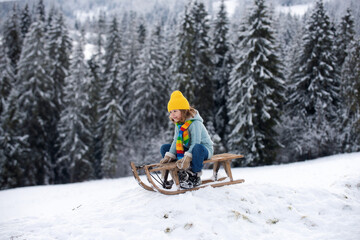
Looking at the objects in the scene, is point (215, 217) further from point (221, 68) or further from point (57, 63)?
point (57, 63)

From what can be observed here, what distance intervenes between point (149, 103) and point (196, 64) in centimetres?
650

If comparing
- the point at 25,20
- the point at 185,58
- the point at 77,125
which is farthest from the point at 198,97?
the point at 25,20

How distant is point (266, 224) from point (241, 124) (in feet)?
47.4

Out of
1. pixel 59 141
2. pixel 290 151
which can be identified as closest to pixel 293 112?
pixel 290 151

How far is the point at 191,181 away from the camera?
5.16 metres

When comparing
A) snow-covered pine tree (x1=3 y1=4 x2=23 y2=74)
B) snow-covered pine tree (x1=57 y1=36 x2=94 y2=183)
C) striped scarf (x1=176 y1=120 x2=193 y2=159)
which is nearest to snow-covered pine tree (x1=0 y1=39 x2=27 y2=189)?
snow-covered pine tree (x1=57 y1=36 x2=94 y2=183)

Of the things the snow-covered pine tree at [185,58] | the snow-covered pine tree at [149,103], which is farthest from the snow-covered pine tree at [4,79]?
the snow-covered pine tree at [185,58]

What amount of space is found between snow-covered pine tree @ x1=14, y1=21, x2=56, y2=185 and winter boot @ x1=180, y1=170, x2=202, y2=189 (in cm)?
2048

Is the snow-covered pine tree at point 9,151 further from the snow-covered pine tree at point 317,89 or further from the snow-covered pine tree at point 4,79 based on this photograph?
the snow-covered pine tree at point 317,89

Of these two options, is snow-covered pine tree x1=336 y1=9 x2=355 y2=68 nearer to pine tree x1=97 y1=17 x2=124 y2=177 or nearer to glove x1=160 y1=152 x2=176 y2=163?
pine tree x1=97 y1=17 x2=124 y2=177

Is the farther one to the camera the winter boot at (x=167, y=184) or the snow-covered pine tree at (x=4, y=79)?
the snow-covered pine tree at (x=4, y=79)

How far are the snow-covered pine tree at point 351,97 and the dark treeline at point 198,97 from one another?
71 millimetres

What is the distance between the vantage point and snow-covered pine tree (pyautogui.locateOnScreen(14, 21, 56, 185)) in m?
22.4

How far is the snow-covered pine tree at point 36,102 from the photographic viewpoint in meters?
22.4
